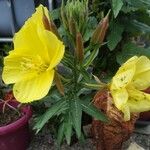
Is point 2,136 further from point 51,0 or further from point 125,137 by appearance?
point 51,0

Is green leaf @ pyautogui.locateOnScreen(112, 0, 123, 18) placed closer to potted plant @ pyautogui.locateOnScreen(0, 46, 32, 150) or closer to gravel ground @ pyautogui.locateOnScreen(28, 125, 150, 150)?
potted plant @ pyautogui.locateOnScreen(0, 46, 32, 150)

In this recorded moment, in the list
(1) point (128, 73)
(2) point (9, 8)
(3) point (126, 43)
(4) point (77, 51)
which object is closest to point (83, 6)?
(4) point (77, 51)

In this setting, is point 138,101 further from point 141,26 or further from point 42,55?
point 141,26

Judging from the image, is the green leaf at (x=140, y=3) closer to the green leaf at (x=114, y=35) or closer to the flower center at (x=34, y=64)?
the green leaf at (x=114, y=35)

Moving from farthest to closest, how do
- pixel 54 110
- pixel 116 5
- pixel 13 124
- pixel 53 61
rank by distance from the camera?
pixel 13 124 < pixel 116 5 < pixel 54 110 < pixel 53 61

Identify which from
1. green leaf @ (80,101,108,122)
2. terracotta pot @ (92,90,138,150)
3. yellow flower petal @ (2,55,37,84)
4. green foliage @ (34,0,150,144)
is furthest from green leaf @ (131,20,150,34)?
yellow flower petal @ (2,55,37,84)

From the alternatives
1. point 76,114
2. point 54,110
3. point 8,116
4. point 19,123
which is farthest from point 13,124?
point 76,114
